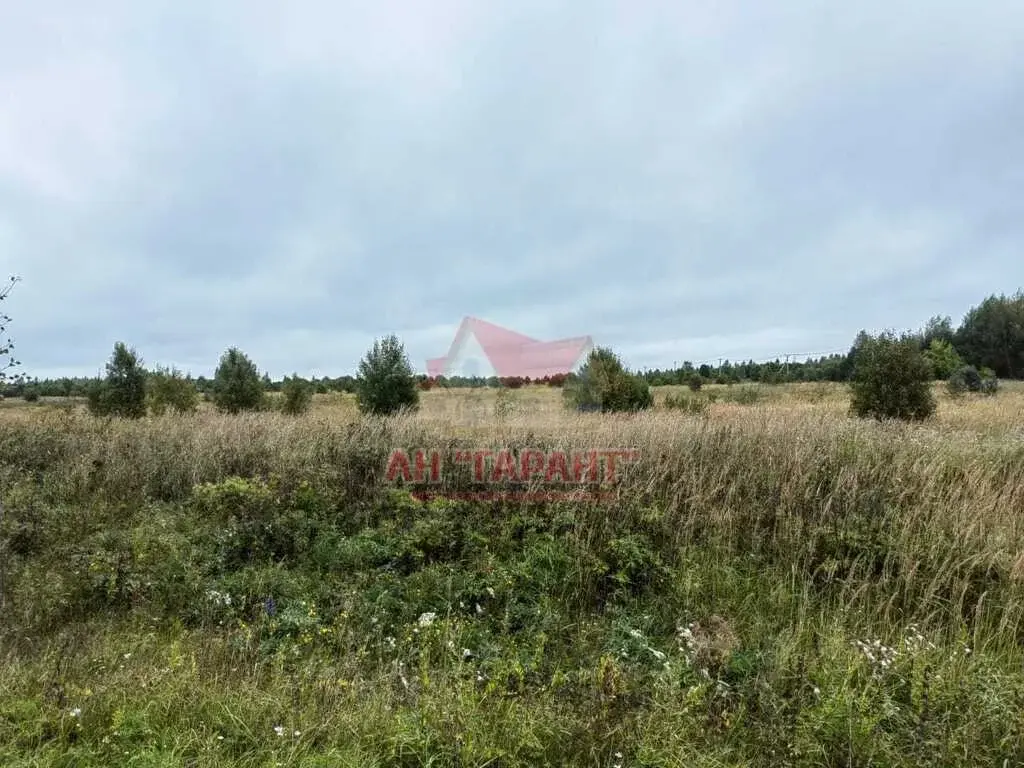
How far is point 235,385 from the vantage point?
16734 millimetres

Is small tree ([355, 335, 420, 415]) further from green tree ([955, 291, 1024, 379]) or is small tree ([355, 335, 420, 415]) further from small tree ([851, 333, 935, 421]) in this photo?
green tree ([955, 291, 1024, 379])

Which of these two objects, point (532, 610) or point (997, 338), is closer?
point (532, 610)

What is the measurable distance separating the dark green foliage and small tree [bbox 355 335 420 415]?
17.1 feet

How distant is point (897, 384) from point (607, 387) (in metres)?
7.05

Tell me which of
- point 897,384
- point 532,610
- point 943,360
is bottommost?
point 532,610

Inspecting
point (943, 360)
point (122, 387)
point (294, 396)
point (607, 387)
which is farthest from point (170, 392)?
point (943, 360)

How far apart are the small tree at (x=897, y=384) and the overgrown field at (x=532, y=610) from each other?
6.70 metres

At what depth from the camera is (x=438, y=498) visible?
4.99 m

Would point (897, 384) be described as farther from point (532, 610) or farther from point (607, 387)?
point (532, 610)

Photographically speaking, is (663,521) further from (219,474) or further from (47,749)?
(219,474)

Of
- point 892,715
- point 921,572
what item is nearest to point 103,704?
point 892,715

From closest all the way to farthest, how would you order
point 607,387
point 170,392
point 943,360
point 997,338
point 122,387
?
point 607,387
point 122,387
point 170,392
point 943,360
point 997,338

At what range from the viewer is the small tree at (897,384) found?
11570 mm

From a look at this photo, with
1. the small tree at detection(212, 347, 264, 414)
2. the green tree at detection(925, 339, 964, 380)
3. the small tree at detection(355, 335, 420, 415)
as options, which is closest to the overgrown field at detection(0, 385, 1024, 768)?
the small tree at detection(355, 335, 420, 415)
